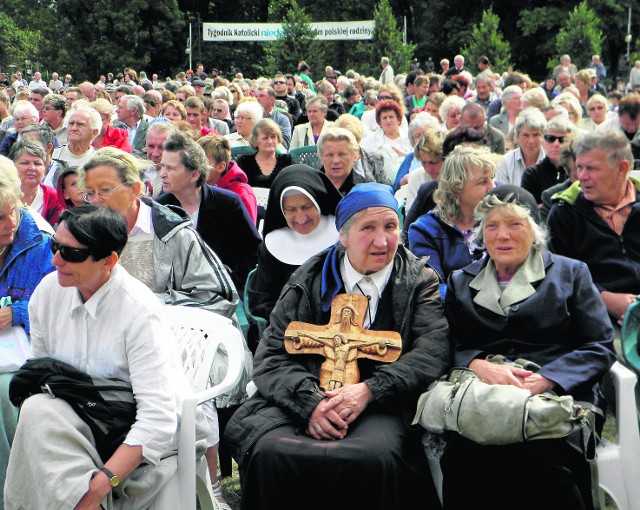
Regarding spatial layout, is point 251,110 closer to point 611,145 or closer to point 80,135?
point 80,135

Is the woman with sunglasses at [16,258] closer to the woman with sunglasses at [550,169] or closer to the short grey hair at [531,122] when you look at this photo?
the woman with sunglasses at [550,169]

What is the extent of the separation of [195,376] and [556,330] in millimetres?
1460

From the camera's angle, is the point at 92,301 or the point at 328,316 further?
the point at 328,316

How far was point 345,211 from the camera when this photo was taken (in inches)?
140

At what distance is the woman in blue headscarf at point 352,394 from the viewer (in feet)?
10.0

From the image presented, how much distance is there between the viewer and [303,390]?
3244mm

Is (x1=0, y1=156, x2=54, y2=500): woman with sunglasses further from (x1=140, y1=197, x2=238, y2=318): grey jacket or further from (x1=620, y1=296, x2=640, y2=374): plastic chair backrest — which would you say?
(x1=620, y1=296, x2=640, y2=374): plastic chair backrest

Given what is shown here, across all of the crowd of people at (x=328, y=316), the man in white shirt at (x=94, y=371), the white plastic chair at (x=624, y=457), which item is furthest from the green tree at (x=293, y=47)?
the white plastic chair at (x=624, y=457)

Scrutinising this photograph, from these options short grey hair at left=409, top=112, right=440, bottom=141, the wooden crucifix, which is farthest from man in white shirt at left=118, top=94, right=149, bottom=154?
the wooden crucifix

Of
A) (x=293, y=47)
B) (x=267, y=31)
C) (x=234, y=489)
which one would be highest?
(x=267, y=31)

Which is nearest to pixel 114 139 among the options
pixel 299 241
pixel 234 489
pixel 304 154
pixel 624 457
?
pixel 304 154

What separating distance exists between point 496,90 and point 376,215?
12.9 metres

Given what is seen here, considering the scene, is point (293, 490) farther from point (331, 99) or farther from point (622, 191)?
point (331, 99)

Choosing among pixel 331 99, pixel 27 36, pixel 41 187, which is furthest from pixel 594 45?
pixel 27 36
